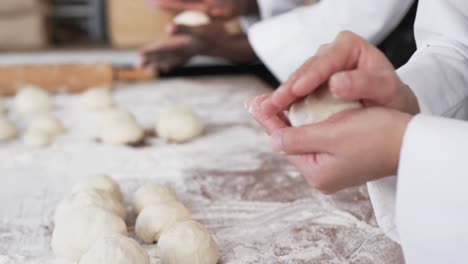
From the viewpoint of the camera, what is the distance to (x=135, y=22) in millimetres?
2984

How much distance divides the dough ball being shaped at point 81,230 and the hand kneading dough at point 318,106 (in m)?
0.43

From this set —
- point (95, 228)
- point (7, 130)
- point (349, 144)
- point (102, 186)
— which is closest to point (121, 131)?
point (7, 130)

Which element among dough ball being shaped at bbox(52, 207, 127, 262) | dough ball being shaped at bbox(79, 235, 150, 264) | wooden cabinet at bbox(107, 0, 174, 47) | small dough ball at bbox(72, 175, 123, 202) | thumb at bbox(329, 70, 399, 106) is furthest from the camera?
wooden cabinet at bbox(107, 0, 174, 47)

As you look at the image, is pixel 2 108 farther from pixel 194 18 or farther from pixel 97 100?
pixel 194 18

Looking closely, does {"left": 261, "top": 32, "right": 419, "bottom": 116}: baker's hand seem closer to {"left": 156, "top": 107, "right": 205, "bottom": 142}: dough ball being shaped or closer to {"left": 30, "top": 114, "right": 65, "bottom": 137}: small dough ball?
{"left": 156, "top": 107, "right": 205, "bottom": 142}: dough ball being shaped

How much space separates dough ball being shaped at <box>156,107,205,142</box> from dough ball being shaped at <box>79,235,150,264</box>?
2.75 ft

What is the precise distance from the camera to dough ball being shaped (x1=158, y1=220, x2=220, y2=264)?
1.01m

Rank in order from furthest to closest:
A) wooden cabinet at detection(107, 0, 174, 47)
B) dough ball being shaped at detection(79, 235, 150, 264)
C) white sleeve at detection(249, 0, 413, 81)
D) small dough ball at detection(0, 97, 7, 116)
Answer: wooden cabinet at detection(107, 0, 174, 47) < small dough ball at detection(0, 97, 7, 116) < white sleeve at detection(249, 0, 413, 81) < dough ball being shaped at detection(79, 235, 150, 264)

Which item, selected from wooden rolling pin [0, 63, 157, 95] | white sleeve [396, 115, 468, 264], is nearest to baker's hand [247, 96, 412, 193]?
white sleeve [396, 115, 468, 264]

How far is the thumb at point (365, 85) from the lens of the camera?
0.71 meters

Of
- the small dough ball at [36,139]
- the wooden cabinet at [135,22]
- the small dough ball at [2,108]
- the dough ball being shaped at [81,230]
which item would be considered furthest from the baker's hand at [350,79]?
the wooden cabinet at [135,22]

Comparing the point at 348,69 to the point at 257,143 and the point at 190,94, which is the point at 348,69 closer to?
the point at 257,143

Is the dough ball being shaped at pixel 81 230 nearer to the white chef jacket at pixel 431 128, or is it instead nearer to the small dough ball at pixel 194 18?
the white chef jacket at pixel 431 128

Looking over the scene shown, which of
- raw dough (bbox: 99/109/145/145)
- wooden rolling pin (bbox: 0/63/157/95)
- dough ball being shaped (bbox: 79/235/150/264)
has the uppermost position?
dough ball being shaped (bbox: 79/235/150/264)
